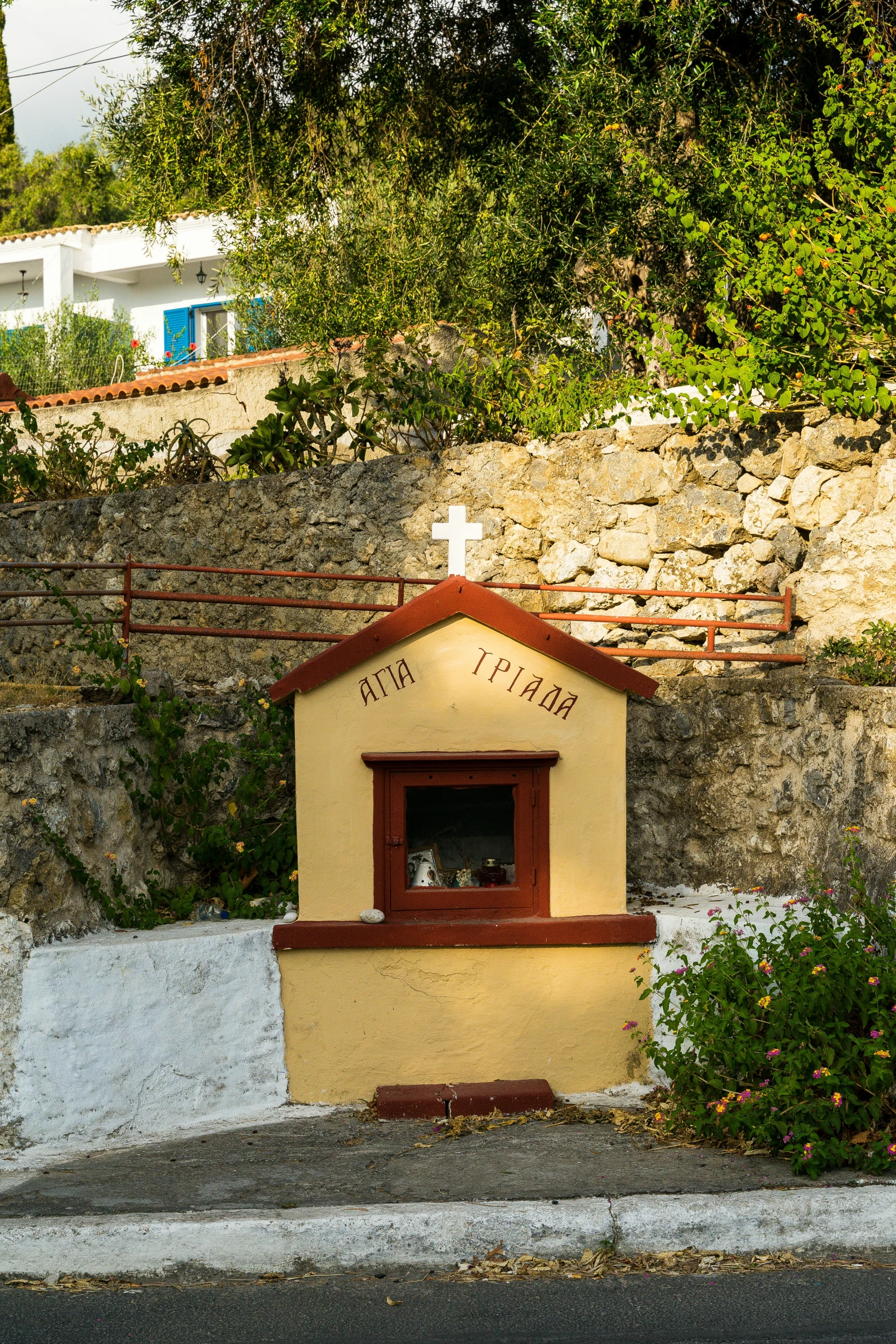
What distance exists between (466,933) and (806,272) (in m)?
4.41

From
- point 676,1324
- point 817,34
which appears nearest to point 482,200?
point 817,34

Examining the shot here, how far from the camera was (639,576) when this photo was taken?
823 centimetres

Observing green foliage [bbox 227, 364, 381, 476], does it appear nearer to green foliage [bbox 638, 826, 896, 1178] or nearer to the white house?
green foliage [bbox 638, 826, 896, 1178]

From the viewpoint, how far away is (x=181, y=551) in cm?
970

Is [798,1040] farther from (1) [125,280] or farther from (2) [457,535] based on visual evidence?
(1) [125,280]

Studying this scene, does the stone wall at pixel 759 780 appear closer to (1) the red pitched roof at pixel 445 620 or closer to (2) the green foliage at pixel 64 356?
(1) the red pitched roof at pixel 445 620

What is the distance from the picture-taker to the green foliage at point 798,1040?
467 cm

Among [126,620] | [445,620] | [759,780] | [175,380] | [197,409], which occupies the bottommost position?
[759,780]

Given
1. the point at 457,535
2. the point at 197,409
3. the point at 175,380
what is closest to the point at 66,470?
the point at 197,409

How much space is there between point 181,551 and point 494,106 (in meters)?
5.16

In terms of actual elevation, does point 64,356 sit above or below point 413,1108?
above

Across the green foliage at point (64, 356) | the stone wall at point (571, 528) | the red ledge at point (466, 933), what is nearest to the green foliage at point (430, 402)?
the stone wall at point (571, 528)

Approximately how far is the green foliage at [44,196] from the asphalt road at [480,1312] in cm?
2644

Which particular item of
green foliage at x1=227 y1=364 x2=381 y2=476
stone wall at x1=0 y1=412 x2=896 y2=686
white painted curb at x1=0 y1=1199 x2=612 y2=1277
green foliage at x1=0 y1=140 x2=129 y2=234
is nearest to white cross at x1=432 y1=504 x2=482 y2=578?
stone wall at x1=0 y1=412 x2=896 y2=686
